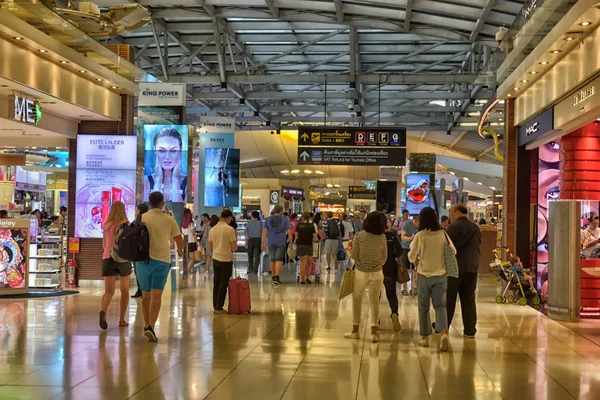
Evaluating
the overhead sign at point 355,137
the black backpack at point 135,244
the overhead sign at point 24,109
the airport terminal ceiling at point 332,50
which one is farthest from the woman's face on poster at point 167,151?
the black backpack at point 135,244

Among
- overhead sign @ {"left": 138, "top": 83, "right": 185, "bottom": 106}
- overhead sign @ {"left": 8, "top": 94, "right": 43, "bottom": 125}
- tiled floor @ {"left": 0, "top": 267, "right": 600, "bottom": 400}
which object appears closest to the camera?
tiled floor @ {"left": 0, "top": 267, "right": 600, "bottom": 400}

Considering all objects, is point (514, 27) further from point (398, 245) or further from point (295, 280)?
point (295, 280)

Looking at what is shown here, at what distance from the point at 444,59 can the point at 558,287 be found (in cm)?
1176

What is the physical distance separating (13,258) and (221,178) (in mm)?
11715

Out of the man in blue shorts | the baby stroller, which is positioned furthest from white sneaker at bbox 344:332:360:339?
the baby stroller

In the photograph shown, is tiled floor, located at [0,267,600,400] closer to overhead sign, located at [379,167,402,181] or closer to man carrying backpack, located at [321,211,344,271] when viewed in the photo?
man carrying backpack, located at [321,211,344,271]

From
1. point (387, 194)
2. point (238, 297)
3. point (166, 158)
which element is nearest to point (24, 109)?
point (166, 158)

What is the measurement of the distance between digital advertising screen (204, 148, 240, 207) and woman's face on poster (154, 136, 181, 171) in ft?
24.8

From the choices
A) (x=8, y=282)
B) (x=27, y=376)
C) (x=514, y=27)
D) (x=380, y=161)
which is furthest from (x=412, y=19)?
(x=27, y=376)

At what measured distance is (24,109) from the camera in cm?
1321

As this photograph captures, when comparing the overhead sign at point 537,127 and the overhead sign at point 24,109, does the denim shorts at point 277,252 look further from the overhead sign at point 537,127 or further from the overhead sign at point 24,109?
the overhead sign at point 24,109

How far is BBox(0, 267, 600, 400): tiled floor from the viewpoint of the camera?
650cm

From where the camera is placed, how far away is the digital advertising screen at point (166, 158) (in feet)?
56.5

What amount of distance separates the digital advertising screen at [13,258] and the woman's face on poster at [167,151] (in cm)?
398
